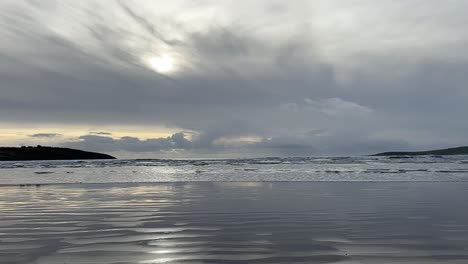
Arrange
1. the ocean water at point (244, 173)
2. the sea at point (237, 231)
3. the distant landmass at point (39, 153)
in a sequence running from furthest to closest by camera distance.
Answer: the distant landmass at point (39, 153) → the ocean water at point (244, 173) → the sea at point (237, 231)

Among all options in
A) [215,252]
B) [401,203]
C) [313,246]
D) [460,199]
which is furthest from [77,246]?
[460,199]

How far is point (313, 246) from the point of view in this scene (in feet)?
32.3

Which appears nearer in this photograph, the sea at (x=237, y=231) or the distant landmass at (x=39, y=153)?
the sea at (x=237, y=231)

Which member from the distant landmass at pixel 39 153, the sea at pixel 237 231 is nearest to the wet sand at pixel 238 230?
the sea at pixel 237 231

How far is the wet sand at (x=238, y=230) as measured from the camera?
9.01 meters

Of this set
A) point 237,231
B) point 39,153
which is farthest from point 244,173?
point 39,153

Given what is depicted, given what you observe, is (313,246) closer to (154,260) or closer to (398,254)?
(398,254)

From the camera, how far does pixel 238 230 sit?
39.7 ft

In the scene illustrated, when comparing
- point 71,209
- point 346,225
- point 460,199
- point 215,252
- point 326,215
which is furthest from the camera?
point 460,199

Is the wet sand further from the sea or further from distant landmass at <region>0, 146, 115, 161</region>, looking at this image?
distant landmass at <region>0, 146, 115, 161</region>

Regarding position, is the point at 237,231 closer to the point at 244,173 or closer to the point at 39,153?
the point at 244,173

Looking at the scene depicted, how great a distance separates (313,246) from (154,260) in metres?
3.72

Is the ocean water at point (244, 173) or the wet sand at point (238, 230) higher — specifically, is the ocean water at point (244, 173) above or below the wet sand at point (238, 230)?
above

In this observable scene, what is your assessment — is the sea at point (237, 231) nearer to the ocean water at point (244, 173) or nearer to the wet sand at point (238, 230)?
the wet sand at point (238, 230)
